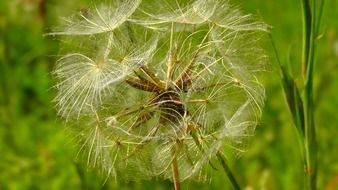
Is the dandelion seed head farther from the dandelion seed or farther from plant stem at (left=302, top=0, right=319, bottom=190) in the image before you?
plant stem at (left=302, top=0, right=319, bottom=190)

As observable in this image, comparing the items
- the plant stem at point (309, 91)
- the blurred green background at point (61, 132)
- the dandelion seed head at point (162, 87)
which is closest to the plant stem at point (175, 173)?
the dandelion seed head at point (162, 87)

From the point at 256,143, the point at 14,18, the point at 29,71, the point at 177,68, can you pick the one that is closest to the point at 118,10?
the point at 177,68

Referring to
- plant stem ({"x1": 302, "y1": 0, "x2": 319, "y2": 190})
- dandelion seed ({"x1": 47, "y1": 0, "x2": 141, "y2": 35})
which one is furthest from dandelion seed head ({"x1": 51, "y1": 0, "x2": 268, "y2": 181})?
plant stem ({"x1": 302, "y1": 0, "x2": 319, "y2": 190})

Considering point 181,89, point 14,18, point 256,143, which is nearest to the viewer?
point 181,89

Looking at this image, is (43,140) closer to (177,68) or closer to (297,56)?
(297,56)

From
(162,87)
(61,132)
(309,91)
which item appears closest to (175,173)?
(162,87)

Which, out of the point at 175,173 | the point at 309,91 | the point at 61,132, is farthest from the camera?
the point at 61,132

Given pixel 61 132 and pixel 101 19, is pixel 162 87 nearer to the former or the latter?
pixel 101 19

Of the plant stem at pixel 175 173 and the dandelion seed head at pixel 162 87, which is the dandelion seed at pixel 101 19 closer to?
the dandelion seed head at pixel 162 87
